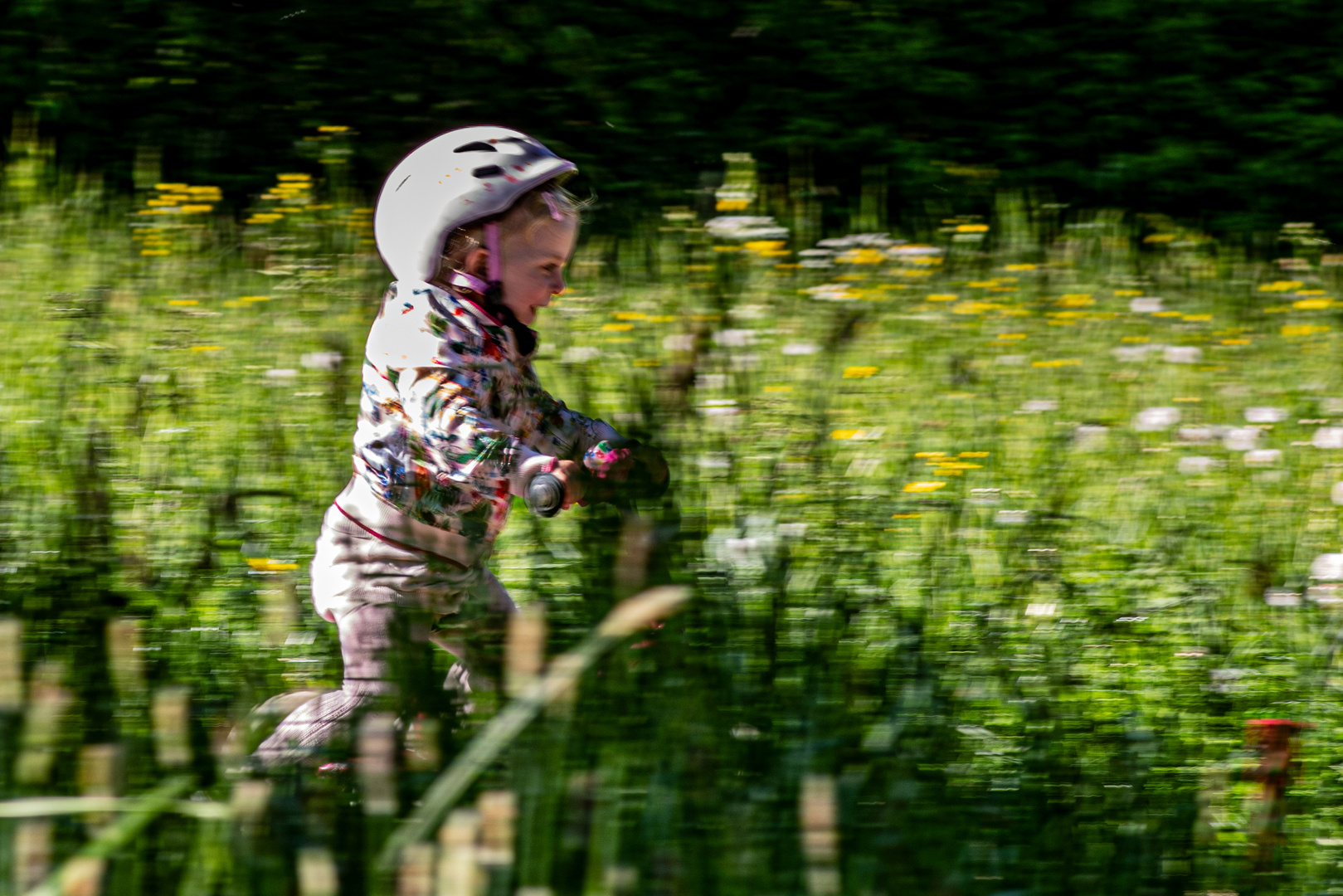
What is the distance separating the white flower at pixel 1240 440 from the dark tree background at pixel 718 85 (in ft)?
8.05

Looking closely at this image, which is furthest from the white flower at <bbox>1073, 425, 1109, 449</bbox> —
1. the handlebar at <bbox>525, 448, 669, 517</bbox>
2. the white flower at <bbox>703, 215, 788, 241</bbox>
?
the handlebar at <bbox>525, 448, 669, 517</bbox>

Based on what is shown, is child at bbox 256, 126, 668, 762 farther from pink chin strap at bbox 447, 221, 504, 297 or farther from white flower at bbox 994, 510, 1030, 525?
white flower at bbox 994, 510, 1030, 525

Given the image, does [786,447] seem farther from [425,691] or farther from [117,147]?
[117,147]

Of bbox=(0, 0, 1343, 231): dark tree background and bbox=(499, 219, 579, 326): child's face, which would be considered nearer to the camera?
bbox=(499, 219, 579, 326): child's face

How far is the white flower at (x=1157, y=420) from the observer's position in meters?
3.97

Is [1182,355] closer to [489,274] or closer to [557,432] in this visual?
[557,432]

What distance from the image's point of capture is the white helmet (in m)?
2.29

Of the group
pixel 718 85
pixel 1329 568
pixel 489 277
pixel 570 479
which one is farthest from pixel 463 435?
pixel 718 85

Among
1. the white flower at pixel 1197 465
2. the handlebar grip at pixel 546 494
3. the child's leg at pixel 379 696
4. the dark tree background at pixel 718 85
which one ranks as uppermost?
the dark tree background at pixel 718 85

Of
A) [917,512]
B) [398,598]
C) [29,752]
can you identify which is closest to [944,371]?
[917,512]

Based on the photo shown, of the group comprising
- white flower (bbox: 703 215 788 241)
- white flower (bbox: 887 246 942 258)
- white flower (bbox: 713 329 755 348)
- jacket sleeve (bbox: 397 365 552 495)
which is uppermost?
white flower (bbox: 703 215 788 241)

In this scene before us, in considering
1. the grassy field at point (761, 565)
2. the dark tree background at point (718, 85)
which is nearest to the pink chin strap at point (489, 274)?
the grassy field at point (761, 565)

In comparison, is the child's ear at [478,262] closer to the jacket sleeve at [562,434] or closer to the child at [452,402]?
the child at [452,402]

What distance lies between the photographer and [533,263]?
2371mm
